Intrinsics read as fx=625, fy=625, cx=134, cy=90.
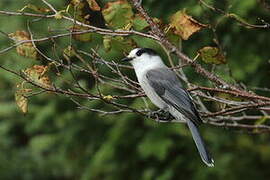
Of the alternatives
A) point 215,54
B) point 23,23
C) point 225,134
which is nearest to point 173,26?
point 215,54

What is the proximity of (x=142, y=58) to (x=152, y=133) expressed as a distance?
1890 mm

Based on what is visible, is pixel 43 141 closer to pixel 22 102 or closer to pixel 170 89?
pixel 170 89

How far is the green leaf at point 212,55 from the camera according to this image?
335 centimetres

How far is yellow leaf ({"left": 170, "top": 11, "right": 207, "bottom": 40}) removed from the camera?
3379mm

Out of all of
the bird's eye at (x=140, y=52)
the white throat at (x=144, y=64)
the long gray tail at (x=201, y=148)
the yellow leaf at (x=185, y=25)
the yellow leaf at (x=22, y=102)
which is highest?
the yellow leaf at (x=22, y=102)

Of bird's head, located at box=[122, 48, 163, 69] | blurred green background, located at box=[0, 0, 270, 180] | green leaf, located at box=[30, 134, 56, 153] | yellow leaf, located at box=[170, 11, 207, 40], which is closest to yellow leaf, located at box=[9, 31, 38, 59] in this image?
yellow leaf, located at box=[170, 11, 207, 40]

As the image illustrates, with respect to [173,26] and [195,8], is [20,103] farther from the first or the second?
[195,8]

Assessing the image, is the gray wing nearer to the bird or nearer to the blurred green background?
A: the bird

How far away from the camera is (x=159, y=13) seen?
21.4 feet

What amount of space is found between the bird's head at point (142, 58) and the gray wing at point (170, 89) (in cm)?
10

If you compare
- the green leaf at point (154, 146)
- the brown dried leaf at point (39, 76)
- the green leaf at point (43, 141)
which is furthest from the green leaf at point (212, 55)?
the green leaf at point (43, 141)

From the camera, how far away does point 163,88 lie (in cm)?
433

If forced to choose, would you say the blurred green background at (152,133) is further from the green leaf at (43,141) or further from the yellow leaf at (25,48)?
the yellow leaf at (25,48)

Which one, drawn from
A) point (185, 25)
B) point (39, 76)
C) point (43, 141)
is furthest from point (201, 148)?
point (43, 141)
